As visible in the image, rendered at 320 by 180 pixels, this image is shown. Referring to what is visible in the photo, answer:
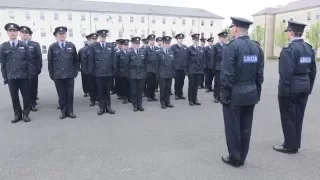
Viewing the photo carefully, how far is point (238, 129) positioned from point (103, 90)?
4074 millimetres

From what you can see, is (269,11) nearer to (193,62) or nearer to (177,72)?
(177,72)

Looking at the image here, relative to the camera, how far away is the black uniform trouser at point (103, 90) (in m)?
7.13

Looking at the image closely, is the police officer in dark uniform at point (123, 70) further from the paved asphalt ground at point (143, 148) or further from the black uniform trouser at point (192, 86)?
the black uniform trouser at point (192, 86)

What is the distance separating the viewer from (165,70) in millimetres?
7820

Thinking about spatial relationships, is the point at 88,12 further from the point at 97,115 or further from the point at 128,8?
the point at 97,115

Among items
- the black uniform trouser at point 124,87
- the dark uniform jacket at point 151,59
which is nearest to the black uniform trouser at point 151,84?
the dark uniform jacket at point 151,59

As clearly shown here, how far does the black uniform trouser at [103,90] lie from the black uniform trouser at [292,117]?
413 cm

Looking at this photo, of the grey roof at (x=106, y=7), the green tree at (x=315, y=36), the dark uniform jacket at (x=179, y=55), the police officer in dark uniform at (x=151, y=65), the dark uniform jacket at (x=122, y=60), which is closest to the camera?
the dark uniform jacket at (x=122, y=60)

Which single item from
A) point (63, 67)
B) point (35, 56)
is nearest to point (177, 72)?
point (63, 67)

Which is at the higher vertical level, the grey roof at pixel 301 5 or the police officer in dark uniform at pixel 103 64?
the grey roof at pixel 301 5

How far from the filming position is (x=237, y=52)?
3.77m

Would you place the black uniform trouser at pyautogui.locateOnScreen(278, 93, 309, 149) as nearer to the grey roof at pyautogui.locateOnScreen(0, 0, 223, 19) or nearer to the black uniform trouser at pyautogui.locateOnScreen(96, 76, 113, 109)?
the black uniform trouser at pyautogui.locateOnScreen(96, 76, 113, 109)

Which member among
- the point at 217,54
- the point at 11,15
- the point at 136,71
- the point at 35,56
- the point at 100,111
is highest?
the point at 11,15

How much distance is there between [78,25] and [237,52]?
52.8 meters
